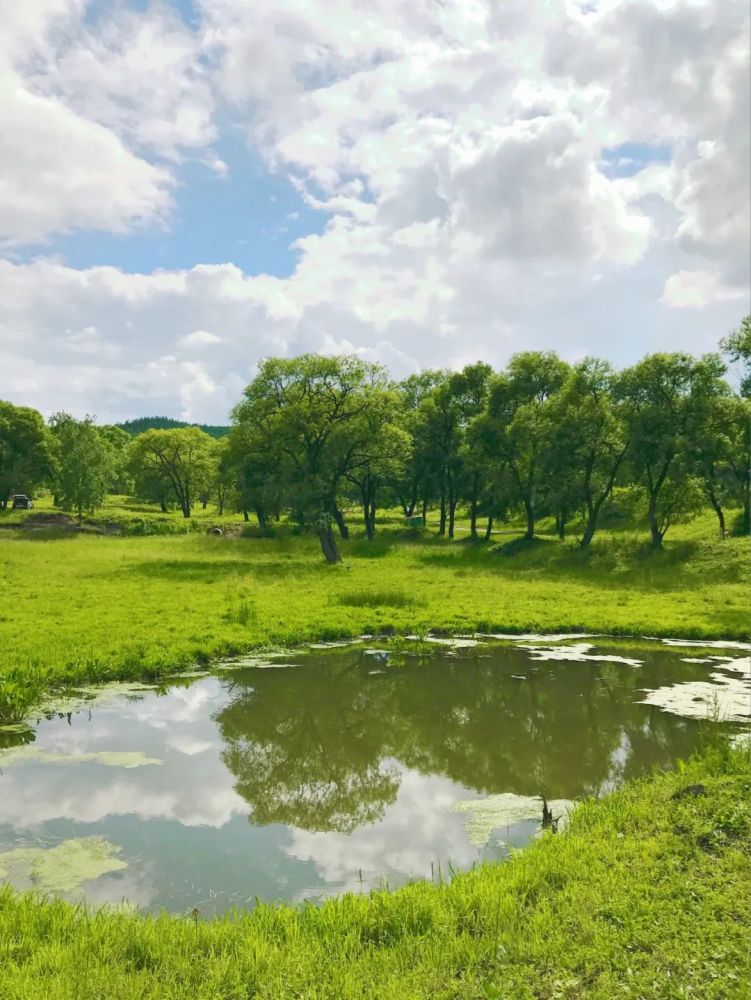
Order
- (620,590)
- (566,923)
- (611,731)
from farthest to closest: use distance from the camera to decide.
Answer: (620,590) < (611,731) < (566,923)

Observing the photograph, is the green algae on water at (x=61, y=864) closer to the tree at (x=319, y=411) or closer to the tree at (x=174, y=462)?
the tree at (x=319, y=411)

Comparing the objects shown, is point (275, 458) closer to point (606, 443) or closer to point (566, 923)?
point (606, 443)

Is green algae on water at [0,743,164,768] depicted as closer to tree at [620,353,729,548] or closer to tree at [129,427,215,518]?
tree at [620,353,729,548]

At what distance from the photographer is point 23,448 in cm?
8881

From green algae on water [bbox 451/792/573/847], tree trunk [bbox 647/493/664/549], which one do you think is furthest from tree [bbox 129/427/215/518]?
green algae on water [bbox 451/792/573/847]

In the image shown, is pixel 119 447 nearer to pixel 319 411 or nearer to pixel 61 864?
pixel 319 411

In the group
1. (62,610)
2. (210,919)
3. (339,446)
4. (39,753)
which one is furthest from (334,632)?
(339,446)

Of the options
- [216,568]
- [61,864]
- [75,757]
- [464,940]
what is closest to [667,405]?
[216,568]

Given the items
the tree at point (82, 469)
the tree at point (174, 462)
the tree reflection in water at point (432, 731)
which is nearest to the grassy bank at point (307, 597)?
the tree reflection in water at point (432, 731)

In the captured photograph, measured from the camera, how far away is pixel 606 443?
1924 inches

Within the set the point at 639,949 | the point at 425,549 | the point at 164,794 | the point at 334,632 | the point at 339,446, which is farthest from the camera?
→ the point at 425,549

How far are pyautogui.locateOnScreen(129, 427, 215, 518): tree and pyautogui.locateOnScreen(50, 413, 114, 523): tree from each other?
63.8ft

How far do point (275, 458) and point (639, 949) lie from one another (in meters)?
47.2

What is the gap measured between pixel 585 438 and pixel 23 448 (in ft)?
247
